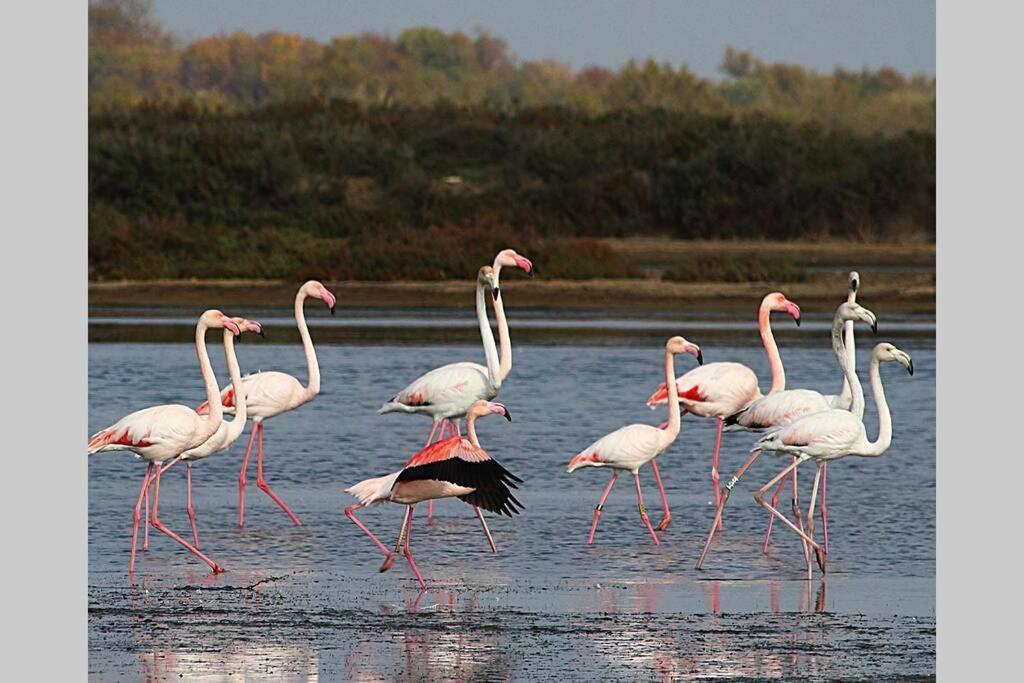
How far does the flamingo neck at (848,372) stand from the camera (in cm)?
1012

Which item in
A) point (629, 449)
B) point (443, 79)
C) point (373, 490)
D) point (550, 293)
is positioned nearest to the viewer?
point (373, 490)

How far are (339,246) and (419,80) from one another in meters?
28.5

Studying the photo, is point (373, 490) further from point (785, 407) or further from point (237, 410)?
point (785, 407)

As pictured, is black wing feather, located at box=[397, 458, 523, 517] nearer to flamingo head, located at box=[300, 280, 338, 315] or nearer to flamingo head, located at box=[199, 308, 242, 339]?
flamingo head, located at box=[199, 308, 242, 339]

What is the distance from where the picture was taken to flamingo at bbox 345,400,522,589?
919cm

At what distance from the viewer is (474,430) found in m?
10.8

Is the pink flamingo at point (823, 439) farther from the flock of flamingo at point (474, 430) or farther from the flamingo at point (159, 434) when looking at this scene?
the flamingo at point (159, 434)

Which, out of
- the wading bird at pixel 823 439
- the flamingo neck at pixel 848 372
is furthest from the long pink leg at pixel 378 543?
the flamingo neck at pixel 848 372

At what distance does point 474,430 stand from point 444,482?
1.40 m

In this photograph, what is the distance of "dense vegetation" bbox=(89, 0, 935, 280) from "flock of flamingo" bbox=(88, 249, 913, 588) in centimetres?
1441

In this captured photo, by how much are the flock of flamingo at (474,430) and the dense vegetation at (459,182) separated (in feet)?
47.3

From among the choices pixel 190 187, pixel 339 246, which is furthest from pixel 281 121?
pixel 339 246

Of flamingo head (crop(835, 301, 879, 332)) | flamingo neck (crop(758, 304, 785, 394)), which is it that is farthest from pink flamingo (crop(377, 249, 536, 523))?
flamingo head (crop(835, 301, 879, 332))

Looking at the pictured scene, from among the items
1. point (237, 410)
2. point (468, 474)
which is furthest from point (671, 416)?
point (237, 410)
